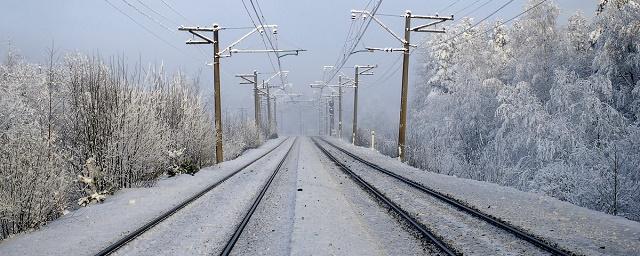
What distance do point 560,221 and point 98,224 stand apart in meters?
8.93

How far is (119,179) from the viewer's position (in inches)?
502

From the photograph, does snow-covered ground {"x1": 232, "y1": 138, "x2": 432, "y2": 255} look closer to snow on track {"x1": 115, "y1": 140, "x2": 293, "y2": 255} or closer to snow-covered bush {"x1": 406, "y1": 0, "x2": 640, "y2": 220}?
snow on track {"x1": 115, "y1": 140, "x2": 293, "y2": 255}

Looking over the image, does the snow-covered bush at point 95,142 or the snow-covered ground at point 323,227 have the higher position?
the snow-covered bush at point 95,142

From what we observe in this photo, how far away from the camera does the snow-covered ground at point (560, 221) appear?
638 centimetres

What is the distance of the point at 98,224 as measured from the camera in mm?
8266

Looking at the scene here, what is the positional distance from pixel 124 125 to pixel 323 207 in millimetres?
6620

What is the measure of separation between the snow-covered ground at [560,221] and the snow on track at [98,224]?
285 inches

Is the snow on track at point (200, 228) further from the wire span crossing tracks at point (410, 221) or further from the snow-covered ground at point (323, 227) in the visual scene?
the wire span crossing tracks at point (410, 221)

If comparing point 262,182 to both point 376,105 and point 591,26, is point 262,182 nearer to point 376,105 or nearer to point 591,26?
point 591,26

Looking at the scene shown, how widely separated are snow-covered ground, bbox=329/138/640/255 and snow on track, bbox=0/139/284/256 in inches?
285

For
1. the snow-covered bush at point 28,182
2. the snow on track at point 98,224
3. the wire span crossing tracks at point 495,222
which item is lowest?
the snow on track at point 98,224

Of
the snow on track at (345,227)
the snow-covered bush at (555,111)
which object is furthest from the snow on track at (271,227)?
the snow-covered bush at (555,111)

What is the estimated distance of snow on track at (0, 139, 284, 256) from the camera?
667 centimetres

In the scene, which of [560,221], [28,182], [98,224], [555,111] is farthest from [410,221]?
[555,111]
